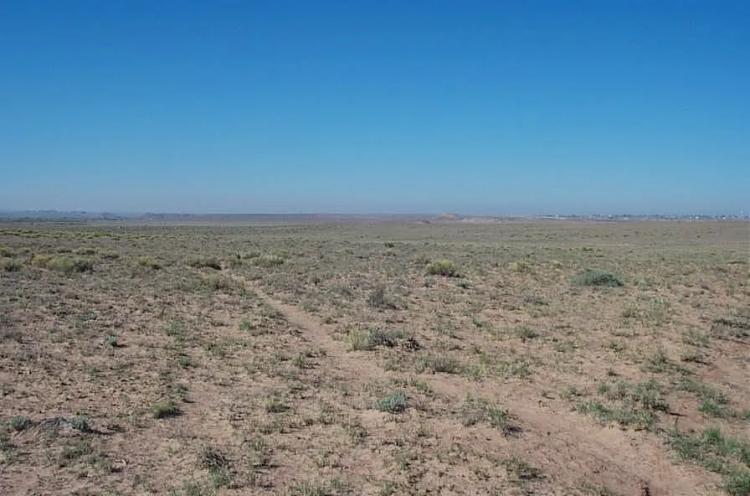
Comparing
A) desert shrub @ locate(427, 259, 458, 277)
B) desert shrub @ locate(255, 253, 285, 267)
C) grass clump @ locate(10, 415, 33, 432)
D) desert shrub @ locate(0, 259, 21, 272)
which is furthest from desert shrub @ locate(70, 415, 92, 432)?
desert shrub @ locate(255, 253, 285, 267)

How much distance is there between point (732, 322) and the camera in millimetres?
15734

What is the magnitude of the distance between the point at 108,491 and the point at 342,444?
2.75 metres

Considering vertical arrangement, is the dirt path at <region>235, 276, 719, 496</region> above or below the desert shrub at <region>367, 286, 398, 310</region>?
below

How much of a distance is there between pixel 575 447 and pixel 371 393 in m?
3.36

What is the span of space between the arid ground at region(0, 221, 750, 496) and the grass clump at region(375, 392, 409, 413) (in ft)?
0.12

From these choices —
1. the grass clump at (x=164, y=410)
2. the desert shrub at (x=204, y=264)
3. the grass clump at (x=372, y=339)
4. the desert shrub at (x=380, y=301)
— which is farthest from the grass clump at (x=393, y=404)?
the desert shrub at (x=204, y=264)

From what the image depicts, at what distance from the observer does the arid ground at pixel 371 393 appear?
678cm

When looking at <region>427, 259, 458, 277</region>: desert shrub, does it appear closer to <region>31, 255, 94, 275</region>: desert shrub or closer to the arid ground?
the arid ground

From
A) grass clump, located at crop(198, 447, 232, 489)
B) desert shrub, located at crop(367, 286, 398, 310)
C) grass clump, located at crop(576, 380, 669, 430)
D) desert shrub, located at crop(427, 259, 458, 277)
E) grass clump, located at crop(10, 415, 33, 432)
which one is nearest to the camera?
grass clump, located at crop(198, 447, 232, 489)

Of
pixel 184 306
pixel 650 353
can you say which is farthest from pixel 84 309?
pixel 650 353

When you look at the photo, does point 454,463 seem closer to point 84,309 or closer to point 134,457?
point 134,457

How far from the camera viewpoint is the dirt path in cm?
673

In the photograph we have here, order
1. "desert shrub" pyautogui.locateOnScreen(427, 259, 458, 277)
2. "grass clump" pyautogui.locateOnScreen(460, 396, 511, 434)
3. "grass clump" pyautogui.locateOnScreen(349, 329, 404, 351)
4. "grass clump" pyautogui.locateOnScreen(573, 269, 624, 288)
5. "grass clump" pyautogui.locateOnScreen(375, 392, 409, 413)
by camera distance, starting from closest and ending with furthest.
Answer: "grass clump" pyautogui.locateOnScreen(460, 396, 511, 434) → "grass clump" pyautogui.locateOnScreen(375, 392, 409, 413) → "grass clump" pyautogui.locateOnScreen(349, 329, 404, 351) → "grass clump" pyautogui.locateOnScreen(573, 269, 624, 288) → "desert shrub" pyautogui.locateOnScreen(427, 259, 458, 277)

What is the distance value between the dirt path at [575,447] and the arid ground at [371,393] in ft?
→ 0.10
